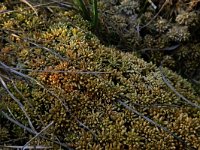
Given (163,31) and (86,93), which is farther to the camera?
(163,31)

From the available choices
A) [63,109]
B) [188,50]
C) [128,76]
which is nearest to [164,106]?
[128,76]

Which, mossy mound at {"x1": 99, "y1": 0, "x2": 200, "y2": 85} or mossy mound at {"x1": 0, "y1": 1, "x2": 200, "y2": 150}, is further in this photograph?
mossy mound at {"x1": 99, "y1": 0, "x2": 200, "y2": 85}

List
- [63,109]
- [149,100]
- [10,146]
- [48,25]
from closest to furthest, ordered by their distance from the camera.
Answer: [10,146] → [63,109] → [149,100] → [48,25]

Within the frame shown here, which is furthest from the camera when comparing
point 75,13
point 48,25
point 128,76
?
point 75,13

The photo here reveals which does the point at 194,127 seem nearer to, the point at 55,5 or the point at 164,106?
the point at 164,106

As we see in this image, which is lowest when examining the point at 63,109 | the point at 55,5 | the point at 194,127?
the point at 194,127

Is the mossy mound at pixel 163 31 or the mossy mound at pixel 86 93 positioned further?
the mossy mound at pixel 163 31

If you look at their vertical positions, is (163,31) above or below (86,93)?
above

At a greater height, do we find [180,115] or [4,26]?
[4,26]
